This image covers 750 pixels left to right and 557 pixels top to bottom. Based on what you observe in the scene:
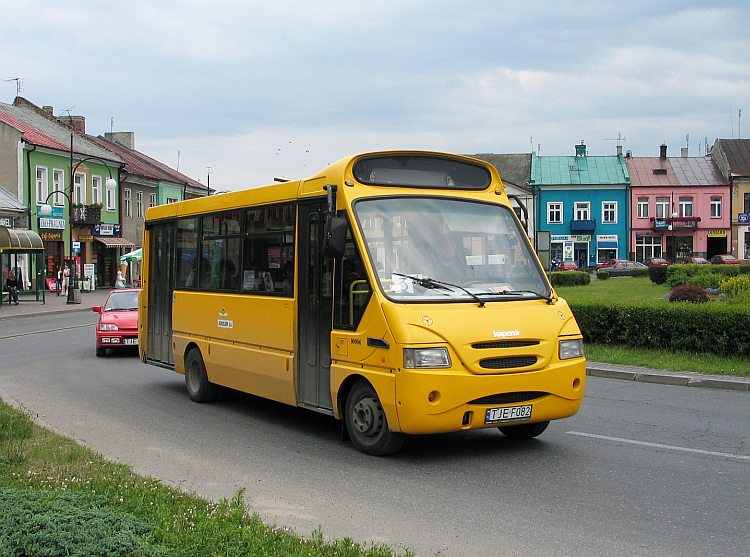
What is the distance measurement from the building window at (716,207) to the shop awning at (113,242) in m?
48.5

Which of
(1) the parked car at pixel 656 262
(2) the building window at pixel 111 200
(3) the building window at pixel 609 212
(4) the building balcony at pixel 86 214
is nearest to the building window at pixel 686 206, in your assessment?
(1) the parked car at pixel 656 262

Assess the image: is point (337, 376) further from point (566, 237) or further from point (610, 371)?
point (566, 237)

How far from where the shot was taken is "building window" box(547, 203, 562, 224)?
82125 millimetres

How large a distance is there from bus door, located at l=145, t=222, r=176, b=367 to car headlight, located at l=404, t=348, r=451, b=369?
6477 mm

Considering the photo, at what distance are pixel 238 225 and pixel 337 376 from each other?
10.6 feet

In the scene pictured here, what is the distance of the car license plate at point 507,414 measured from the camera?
27.7 ft

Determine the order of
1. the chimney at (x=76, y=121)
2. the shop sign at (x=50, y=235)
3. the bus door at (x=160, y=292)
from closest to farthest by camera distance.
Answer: the bus door at (x=160, y=292), the shop sign at (x=50, y=235), the chimney at (x=76, y=121)

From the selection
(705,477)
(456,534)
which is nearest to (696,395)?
(705,477)

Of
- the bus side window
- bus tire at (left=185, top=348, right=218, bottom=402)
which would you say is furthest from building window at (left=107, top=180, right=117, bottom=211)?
the bus side window

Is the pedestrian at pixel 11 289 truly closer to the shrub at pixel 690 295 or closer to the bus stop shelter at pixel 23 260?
the bus stop shelter at pixel 23 260

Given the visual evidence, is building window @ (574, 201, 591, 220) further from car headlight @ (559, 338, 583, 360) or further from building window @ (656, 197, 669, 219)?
car headlight @ (559, 338, 583, 360)

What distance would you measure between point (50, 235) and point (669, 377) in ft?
154

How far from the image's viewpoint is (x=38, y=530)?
5.31 m

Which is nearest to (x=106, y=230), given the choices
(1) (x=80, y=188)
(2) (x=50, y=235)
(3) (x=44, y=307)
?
(1) (x=80, y=188)
